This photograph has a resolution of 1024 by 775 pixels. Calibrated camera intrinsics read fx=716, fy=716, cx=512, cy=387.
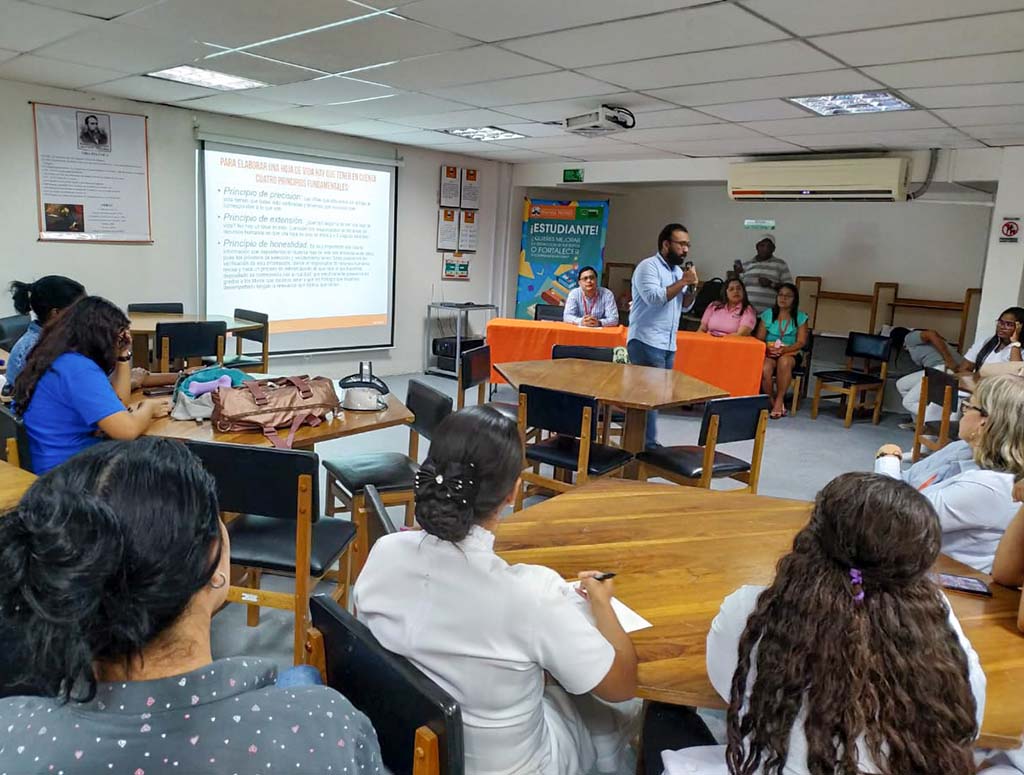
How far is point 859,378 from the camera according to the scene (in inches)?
263

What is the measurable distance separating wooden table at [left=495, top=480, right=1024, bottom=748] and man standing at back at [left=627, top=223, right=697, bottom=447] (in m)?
2.62

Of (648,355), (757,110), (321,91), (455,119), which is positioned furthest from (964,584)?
(455,119)

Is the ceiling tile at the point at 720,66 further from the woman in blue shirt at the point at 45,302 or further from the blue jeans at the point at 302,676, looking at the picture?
the blue jeans at the point at 302,676

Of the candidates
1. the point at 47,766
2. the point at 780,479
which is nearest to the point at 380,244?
the point at 780,479

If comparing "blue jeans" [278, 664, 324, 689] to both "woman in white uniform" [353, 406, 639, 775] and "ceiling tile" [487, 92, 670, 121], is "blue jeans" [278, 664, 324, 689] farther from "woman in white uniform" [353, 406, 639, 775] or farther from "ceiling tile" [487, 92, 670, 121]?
"ceiling tile" [487, 92, 670, 121]

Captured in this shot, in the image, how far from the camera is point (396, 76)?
4.29m

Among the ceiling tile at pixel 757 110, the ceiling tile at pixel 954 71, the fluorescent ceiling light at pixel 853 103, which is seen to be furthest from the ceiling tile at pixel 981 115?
the ceiling tile at pixel 757 110

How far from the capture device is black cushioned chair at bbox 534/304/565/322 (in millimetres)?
8062

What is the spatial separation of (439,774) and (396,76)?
4094 mm

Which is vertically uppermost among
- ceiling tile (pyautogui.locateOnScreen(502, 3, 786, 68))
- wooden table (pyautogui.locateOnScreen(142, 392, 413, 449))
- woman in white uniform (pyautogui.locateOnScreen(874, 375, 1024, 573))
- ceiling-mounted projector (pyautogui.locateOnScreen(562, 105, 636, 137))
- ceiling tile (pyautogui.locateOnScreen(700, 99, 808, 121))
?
ceiling tile (pyautogui.locateOnScreen(700, 99, 808, 121))

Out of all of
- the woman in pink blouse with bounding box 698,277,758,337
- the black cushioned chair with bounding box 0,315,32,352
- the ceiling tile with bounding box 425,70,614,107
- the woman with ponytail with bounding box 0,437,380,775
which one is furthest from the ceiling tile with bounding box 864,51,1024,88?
the black cushioned chair with bounding box 0,315,32,352

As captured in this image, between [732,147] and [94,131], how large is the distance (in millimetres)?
5103

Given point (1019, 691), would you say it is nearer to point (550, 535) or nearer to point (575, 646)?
point (575, 646)

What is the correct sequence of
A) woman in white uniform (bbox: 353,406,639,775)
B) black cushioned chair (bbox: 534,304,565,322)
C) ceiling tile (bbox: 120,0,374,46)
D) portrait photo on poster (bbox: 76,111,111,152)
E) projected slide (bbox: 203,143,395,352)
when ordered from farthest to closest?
black cushioned chair (bbox: 534,304,565,322) < projected slide (bbox: 203,143,395,352) < portrait photo on poster (bbox: 76,111,111,152) < ceiling tile (bbox: 120,0,374,46) < woman in white uniform (bbox: 353,406,639,775)
